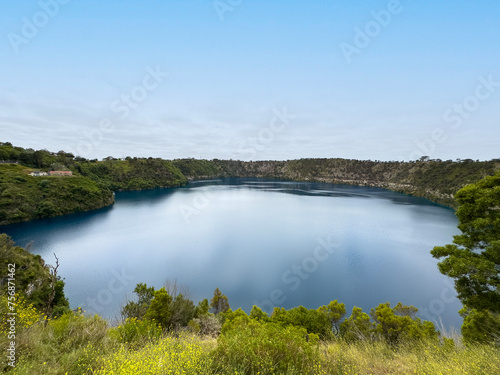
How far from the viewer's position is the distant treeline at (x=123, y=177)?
52031 mm

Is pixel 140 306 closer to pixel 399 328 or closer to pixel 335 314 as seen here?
pixel 335 314

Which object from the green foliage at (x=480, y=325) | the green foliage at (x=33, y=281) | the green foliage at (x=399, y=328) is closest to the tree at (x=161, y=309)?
the green foliage at (x=33, y=281)

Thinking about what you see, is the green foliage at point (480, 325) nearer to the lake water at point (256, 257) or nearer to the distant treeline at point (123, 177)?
the lake water at point (256, 257)

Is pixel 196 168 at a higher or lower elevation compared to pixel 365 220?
higher

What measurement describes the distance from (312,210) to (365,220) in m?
15.8

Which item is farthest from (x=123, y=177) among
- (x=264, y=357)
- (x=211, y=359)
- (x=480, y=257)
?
(x=480, y=257)

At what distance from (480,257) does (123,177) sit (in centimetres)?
12770

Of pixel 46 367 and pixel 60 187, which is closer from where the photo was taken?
pixel 46 367

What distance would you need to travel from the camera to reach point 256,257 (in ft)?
104

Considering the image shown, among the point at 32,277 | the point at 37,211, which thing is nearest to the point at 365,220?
the point at 32,277

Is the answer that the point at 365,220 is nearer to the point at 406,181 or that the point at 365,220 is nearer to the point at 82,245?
the point at 82,245

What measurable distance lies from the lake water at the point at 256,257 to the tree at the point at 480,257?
1368 centimetres

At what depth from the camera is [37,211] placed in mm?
50281

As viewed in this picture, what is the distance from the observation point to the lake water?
2258 cm
